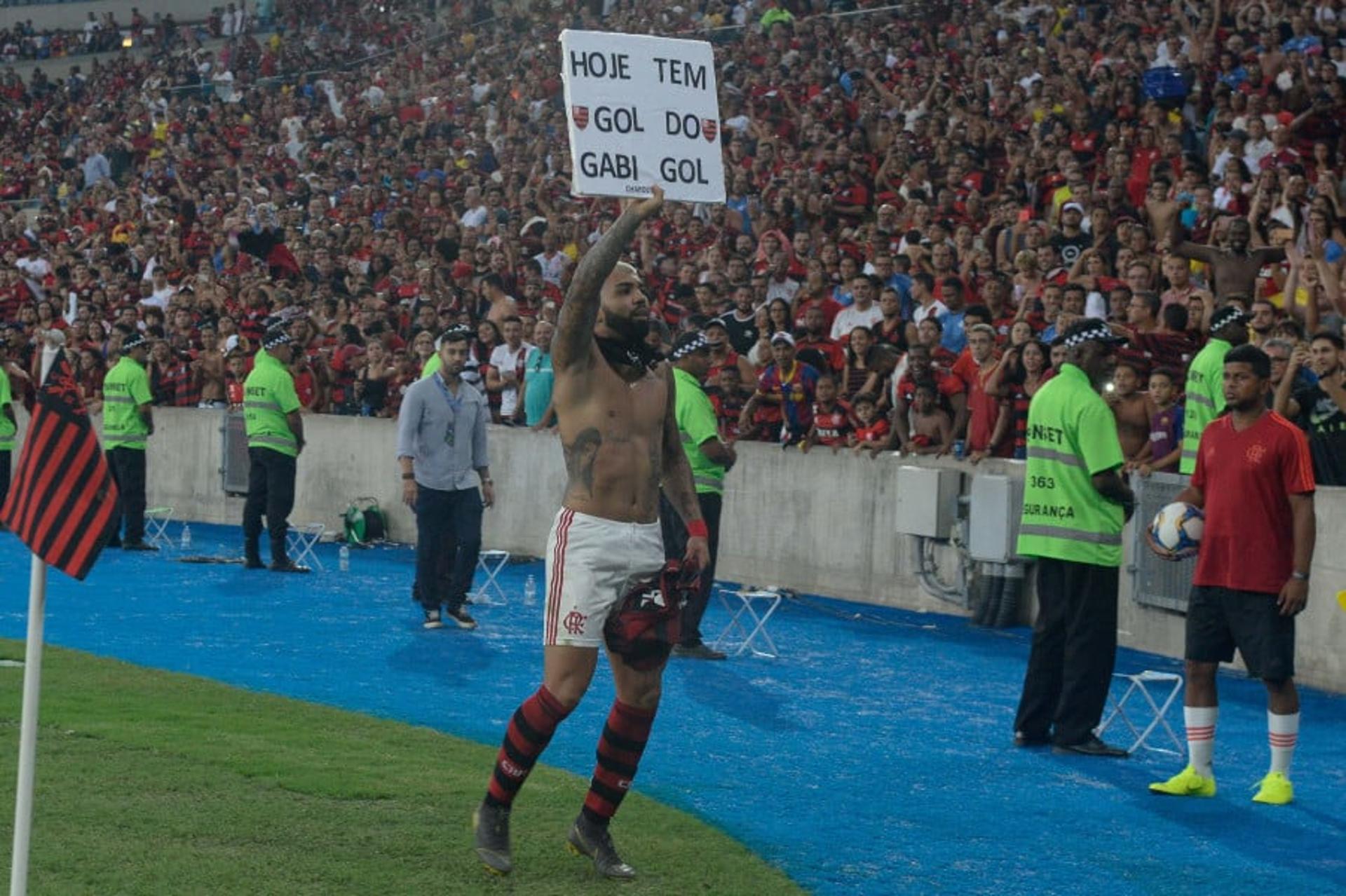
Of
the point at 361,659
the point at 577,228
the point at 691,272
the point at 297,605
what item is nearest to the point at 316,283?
the point at 577,228

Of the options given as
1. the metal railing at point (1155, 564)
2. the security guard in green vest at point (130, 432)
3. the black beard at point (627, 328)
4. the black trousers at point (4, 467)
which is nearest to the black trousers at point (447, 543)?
the metal railing at point (1155, 564)

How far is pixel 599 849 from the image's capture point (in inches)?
279

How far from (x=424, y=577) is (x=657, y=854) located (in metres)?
7.39

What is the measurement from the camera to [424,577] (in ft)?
47.9

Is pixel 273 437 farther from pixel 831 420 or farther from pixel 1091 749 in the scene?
pixel 1091 749

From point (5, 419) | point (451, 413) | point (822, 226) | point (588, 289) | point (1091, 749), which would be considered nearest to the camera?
point (588, 289)

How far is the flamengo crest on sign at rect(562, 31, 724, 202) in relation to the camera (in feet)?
31.6

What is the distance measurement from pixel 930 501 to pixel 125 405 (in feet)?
30.1

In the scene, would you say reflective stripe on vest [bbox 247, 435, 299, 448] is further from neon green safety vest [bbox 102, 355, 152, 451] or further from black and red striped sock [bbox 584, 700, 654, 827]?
black and red striped sock [bbox 584, 700, 654, 827]

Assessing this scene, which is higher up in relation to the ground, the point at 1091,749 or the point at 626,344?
the point at 626,344

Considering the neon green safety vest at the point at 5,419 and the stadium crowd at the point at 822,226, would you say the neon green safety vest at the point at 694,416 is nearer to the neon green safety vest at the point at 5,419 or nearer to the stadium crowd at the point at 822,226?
the stadium crowd at the point at 822,226

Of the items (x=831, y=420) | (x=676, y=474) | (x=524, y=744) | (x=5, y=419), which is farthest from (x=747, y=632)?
(x=5, y=419)

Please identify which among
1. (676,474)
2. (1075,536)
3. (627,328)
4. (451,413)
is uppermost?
(627,328)

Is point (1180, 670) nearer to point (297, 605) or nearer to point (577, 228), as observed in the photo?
point (297, 605)
